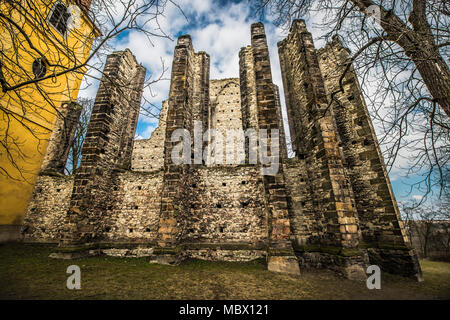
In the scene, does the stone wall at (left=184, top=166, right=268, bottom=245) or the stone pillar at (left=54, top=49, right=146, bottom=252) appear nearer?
the stone pillar at (left=54, top=49, right=146, bottom=252)

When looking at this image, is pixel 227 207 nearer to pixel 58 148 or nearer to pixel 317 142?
pixel 317 142

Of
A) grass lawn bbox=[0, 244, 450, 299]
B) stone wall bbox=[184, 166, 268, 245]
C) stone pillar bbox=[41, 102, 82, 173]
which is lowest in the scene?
grass lawn bbox=[0, 244, 450, 299]

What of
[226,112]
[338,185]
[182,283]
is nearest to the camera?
[182,283]

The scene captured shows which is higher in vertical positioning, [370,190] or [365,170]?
[365,170]

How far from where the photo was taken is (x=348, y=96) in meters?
7.46

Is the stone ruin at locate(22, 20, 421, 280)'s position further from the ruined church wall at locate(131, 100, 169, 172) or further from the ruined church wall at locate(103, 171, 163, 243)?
the ruined church wall at locate(131, 100, 169, 172)

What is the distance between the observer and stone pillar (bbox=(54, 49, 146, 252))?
6176 millimetres

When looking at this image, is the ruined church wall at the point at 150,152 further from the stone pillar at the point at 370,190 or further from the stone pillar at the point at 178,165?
the stone pillar at the point at 370,190

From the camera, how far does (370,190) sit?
252 inches

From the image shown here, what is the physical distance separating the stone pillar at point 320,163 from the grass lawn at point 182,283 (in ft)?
2.35

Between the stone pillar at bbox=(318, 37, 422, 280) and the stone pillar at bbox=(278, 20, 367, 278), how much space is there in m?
0.55

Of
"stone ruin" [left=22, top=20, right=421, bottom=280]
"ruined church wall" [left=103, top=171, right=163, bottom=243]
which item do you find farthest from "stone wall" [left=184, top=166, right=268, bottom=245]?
"ruined church wall" [left=103, top=171, right=163, bottom=243]

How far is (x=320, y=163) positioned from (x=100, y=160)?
828 centimetres

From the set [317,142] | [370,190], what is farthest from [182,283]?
[370,190]
